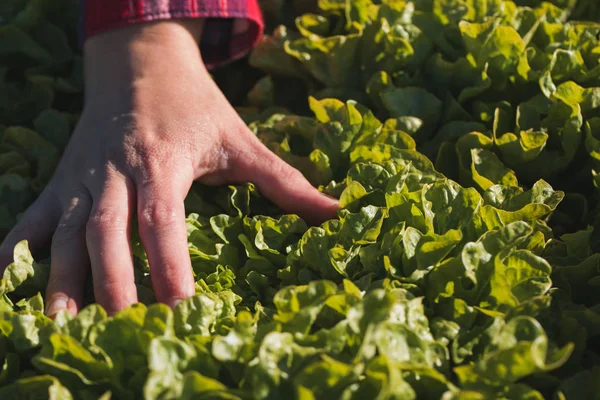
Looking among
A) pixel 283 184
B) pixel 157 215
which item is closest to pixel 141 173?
pixel 157 215

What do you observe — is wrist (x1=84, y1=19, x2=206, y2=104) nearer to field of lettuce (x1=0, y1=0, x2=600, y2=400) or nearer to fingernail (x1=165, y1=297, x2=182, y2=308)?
field of lettuce (x1=0, y1=0, x2=600, y2=400)

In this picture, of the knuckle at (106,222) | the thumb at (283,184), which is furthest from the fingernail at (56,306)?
the thumb at (283,184)

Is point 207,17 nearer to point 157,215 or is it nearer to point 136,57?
point 136,57

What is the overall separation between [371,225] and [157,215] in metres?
0.56

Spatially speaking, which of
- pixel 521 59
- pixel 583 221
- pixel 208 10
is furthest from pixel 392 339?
pixel 208 10

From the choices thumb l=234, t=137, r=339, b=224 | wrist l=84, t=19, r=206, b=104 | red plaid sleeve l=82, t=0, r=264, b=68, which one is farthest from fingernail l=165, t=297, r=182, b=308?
red plaid sleeve l=82, t=0, r=264, b=68

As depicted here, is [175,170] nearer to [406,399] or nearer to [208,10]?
[208,10]

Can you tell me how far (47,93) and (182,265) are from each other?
1324 millimetres

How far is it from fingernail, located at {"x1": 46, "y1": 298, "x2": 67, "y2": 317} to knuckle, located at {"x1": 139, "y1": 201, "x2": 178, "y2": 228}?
276 millimetres

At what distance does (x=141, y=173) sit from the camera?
75.5 inches

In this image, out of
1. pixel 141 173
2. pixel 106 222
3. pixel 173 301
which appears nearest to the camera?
pixel 173 301

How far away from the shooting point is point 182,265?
1.73 metres

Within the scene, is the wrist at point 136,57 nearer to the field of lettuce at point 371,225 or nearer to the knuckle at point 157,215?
the field of lettuce at point 371,225

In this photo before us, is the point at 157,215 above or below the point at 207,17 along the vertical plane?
below
